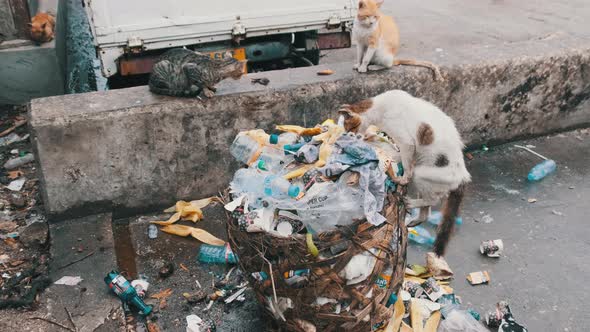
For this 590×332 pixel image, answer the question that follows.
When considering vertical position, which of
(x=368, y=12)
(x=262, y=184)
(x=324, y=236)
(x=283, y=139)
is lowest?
(x=324, y=236)

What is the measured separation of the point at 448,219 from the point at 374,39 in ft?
5.46

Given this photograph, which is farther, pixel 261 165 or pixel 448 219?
pixel 448 219

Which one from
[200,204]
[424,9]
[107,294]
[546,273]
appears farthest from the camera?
[424,9]

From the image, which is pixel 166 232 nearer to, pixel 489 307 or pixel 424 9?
pixel 489 307

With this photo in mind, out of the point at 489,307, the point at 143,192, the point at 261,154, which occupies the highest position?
the point at 261,154

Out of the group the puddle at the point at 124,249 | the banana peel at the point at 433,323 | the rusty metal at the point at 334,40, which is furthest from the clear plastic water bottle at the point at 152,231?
the rusty metal at the point at 334,40

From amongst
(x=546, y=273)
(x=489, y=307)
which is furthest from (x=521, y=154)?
(x=489, y=307)

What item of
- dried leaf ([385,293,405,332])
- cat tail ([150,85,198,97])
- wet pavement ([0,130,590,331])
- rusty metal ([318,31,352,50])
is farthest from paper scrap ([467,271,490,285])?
rusty metal ([318,31,352,50])

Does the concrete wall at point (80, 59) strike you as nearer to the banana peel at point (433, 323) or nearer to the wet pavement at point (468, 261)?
the wet pavement at point (468, 261)

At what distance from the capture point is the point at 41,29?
576cm

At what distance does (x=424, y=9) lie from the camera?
10.3 meters

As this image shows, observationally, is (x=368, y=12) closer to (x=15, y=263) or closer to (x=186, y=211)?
(x=186, y=211)

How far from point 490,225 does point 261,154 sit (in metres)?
1.98

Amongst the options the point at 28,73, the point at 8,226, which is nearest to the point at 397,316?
the point at 8,226
